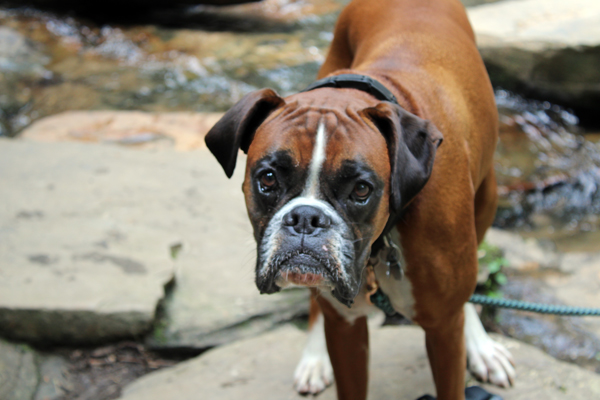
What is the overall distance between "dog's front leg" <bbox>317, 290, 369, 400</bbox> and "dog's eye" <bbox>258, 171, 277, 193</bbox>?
78 centimetres

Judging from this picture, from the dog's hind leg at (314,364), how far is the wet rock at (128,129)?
2598 millimetres

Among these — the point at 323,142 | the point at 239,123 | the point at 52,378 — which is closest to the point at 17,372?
the point at 52,378

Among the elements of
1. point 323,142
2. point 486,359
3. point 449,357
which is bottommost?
point 486,359

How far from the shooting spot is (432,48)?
2688 millimetres

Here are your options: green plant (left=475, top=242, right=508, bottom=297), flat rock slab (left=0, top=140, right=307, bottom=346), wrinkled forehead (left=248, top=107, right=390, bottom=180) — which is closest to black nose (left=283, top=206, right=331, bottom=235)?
wrinkled forehead (left=248, top=107, right=390, bottom=180)

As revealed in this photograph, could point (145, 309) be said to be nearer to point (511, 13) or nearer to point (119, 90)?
point (119, 90)

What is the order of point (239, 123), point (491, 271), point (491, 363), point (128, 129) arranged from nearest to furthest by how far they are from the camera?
1. point (239, 123)
2. point (491, 363)
3. point (491, 271)
4. point (128, 129)

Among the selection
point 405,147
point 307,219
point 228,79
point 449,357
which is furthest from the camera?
point 228,79

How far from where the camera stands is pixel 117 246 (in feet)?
12.2

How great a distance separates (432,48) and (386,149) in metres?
0.93

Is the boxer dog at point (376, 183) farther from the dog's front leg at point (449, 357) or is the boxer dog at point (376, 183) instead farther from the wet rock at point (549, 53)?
the wet rock at point (549, 53)

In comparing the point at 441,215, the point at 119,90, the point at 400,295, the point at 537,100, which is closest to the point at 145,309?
the point at 400,295

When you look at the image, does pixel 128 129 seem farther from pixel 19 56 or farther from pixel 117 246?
pixel 19 56

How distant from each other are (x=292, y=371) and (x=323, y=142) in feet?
5.51
